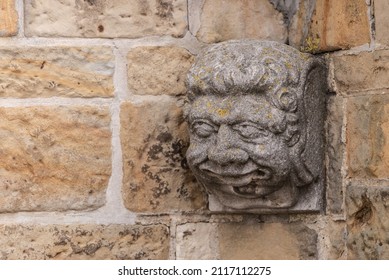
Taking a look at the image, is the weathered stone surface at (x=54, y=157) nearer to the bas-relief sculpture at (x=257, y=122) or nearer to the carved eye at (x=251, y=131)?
A: the bas-relief sculpture at (x=257, y=122)

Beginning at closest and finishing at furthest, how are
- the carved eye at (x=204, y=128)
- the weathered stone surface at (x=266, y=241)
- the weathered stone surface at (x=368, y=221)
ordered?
the weathered stone surface at (x=368, y=221) → the carved eye at (x=204, y=128) → the weathered stone surface at (x=266, y=241)

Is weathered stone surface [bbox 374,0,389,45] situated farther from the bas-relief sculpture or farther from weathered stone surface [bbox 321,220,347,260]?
weathered stone surface [bbox 321,220,347,260]

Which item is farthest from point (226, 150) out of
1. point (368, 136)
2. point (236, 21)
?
point (236, 21)

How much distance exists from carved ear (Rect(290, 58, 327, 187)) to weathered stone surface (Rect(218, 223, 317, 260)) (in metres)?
0.16

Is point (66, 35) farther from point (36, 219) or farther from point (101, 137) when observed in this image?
point (36, 219)

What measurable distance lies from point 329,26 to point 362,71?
18 centimetres

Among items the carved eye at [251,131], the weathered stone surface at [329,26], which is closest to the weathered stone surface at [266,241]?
the carved eye at [251,131]

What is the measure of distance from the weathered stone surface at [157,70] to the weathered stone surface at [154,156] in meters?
0.03

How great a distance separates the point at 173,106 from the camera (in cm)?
255

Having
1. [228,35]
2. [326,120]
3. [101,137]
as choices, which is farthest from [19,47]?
[326,120]

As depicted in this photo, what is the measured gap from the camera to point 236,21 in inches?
102

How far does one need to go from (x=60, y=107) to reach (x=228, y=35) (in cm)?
49

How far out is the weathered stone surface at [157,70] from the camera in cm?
254

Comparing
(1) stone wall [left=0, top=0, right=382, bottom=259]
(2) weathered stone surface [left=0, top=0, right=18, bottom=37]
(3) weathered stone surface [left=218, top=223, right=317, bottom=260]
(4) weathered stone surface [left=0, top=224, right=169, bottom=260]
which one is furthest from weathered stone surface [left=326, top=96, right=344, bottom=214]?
(2) weathered stone surface [left=0, top=0, right=18, bottom=37]
